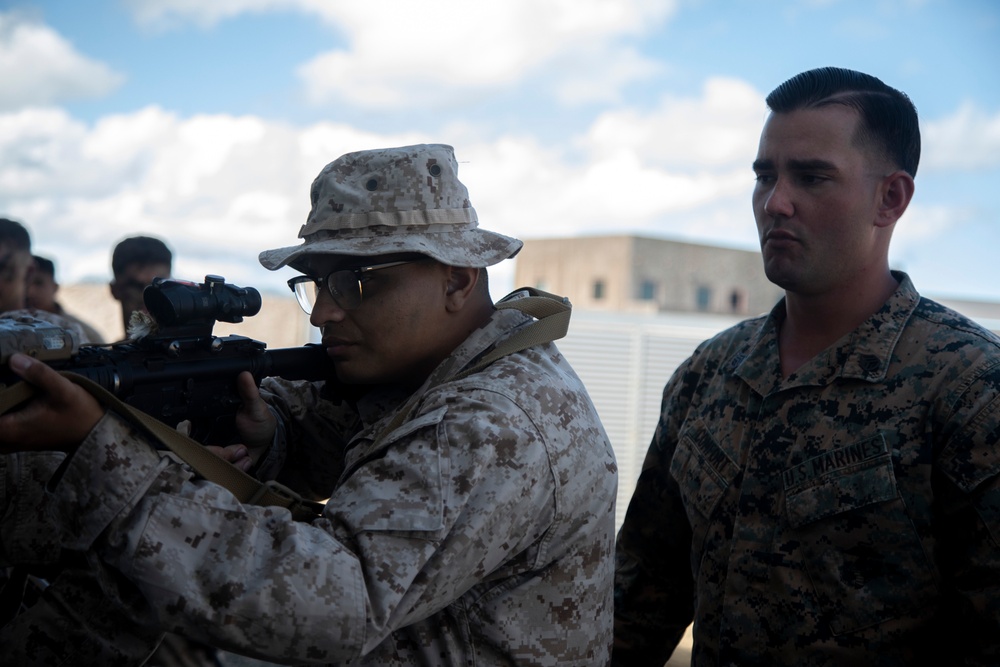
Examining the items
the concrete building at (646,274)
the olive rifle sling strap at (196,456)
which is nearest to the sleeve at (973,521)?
the olive rifle sling strap at (196,456)

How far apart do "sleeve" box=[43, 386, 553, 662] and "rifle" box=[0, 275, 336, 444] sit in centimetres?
22

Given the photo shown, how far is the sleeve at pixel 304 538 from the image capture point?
5.65 feet

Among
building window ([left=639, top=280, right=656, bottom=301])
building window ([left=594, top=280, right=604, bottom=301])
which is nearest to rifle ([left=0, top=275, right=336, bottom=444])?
building window ([left=594, top=280, right=604, bottom=301])

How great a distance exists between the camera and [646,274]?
3916 centimetres

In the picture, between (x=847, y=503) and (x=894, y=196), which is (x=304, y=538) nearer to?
(x=847, y=503)

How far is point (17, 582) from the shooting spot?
8.96ft

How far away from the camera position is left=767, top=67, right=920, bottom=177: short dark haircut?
275 centimetres

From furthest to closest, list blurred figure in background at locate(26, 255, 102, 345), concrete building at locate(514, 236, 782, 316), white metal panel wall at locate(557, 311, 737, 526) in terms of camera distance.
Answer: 1. concrete building at locate(514, 236, 782, 316)
2. white metal panel wall at locate(557, 311, 737, 526)
3. blurred figure in background at locate(26, 255, 102, 345)

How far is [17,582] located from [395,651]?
135 centimetres

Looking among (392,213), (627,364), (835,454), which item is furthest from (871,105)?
(627,364)

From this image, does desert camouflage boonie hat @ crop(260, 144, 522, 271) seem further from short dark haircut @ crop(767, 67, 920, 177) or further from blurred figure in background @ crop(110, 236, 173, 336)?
blurred figure in background @ crop(110, 236, 173, 336)

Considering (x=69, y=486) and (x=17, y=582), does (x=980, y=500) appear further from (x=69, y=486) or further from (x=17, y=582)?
(x=17, y=582)

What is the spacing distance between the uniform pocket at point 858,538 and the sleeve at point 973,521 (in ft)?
0.25

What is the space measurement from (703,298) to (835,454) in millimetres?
39313
